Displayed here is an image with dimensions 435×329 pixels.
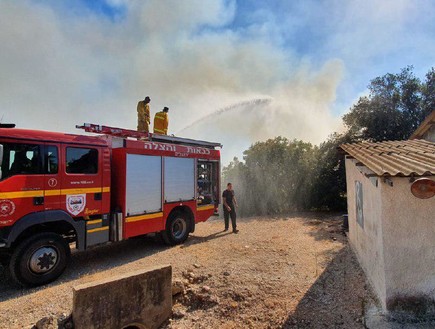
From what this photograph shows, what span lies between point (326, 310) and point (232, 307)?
145 centimetres

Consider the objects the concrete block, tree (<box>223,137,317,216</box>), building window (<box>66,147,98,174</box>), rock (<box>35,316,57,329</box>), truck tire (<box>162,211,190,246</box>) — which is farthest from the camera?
tree (<box>223,137,317,216</box>)

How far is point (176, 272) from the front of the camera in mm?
6230

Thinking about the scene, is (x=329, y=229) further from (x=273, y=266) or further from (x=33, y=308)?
(x=33, y=308)

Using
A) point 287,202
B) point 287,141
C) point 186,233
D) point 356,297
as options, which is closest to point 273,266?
point 356,297

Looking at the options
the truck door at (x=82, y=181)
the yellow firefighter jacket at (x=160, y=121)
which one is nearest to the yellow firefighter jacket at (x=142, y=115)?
the yellow firefighter jacket at (x=160, y=121)

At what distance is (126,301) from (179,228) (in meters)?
4.61

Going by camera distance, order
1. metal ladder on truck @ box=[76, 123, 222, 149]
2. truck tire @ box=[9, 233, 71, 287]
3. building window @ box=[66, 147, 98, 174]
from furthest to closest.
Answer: metal ladder on truck @ box=[76, 123, 222, 149], building window @ box=[66, 147, 98, 174], truck tire @ box=[9, 233, 71, 287]

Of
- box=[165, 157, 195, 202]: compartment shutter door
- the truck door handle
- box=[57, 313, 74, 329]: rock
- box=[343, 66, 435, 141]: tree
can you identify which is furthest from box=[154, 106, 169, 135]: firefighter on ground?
box=[343, 66, 435, 141]: tree

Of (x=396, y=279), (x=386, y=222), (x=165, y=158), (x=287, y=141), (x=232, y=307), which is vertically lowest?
(x=232, y=307)

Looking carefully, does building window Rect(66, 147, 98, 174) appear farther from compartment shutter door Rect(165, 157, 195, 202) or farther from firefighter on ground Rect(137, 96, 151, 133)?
firefighter on ground Rect(137, 96, 151, 133)

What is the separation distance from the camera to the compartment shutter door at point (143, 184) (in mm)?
7389

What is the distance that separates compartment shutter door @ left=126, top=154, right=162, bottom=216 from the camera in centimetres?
739

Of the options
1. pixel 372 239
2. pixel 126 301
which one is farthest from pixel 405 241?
pixel 126 301

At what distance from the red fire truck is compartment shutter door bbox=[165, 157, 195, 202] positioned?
0.09ft
